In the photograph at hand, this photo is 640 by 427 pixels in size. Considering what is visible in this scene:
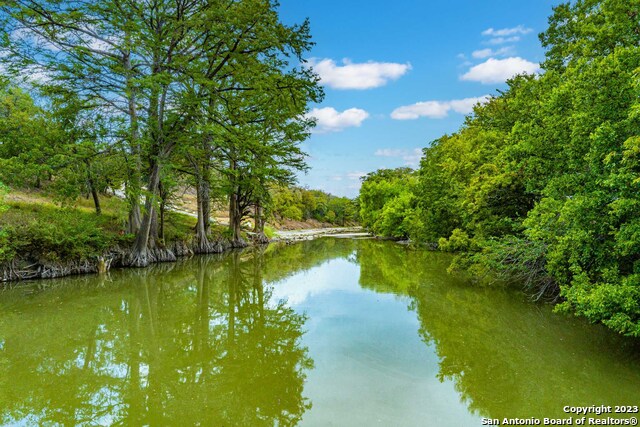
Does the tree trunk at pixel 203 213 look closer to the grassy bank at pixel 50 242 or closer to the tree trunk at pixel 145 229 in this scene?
the tree trunk at pixel 145 229

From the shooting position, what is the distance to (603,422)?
454cm

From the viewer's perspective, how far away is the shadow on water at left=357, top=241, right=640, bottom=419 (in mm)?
5184

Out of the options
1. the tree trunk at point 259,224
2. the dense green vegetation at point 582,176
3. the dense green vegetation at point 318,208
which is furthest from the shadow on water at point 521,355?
the dense green vegetation at point 318,208

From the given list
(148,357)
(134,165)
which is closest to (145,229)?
(134,165)

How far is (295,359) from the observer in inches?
264

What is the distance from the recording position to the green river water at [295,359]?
490cm

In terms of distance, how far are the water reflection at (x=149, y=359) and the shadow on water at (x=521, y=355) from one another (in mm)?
2753

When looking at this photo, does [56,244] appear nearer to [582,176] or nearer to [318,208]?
[582,176]

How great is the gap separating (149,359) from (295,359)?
2605 millimetres

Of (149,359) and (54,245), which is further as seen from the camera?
(54,245)

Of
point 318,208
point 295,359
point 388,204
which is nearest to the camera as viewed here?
point 295,359

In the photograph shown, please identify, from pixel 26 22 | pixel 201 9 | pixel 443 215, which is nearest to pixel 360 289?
pixel 443 215

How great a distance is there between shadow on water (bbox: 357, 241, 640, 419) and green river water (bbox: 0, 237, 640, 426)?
3 centimetres

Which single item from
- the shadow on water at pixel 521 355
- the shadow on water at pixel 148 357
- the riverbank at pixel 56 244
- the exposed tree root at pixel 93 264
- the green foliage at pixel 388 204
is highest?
the green foliage at pixel 388 204
